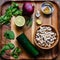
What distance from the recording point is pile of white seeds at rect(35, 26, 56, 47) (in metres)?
1.84

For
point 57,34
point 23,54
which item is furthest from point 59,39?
point 23,54

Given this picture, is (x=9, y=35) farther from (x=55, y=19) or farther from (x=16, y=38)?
(x=55, y=19)

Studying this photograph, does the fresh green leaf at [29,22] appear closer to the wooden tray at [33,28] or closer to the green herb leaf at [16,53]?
the wooden tray at [33,28]

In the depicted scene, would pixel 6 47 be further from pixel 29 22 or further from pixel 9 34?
pixel 29 22

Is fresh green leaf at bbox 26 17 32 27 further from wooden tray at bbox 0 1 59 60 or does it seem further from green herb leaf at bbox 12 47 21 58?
green herb leaf at bbox 12 47 21 58

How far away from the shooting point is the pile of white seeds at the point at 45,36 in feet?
6.04

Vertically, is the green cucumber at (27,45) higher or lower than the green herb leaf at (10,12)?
lower

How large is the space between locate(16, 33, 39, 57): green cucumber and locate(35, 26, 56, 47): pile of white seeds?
0.13 ft

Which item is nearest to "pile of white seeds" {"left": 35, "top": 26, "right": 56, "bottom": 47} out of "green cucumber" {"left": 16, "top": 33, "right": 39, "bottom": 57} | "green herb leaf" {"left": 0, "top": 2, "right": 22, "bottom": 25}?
"green cucumber" {"left": 16, "top": 33, "right": 39, "bottom": 57}

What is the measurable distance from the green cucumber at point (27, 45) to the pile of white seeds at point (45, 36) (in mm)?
39

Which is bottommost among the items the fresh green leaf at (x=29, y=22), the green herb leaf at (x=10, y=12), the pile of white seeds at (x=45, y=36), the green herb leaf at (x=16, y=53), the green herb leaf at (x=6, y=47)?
the green herb leaf at (x=16, y=53)

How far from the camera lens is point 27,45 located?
184 centimetres

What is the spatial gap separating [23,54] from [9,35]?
0.12 metres

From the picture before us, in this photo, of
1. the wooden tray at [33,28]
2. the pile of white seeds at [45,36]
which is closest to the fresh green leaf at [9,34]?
the wooden tray at [33,28]
